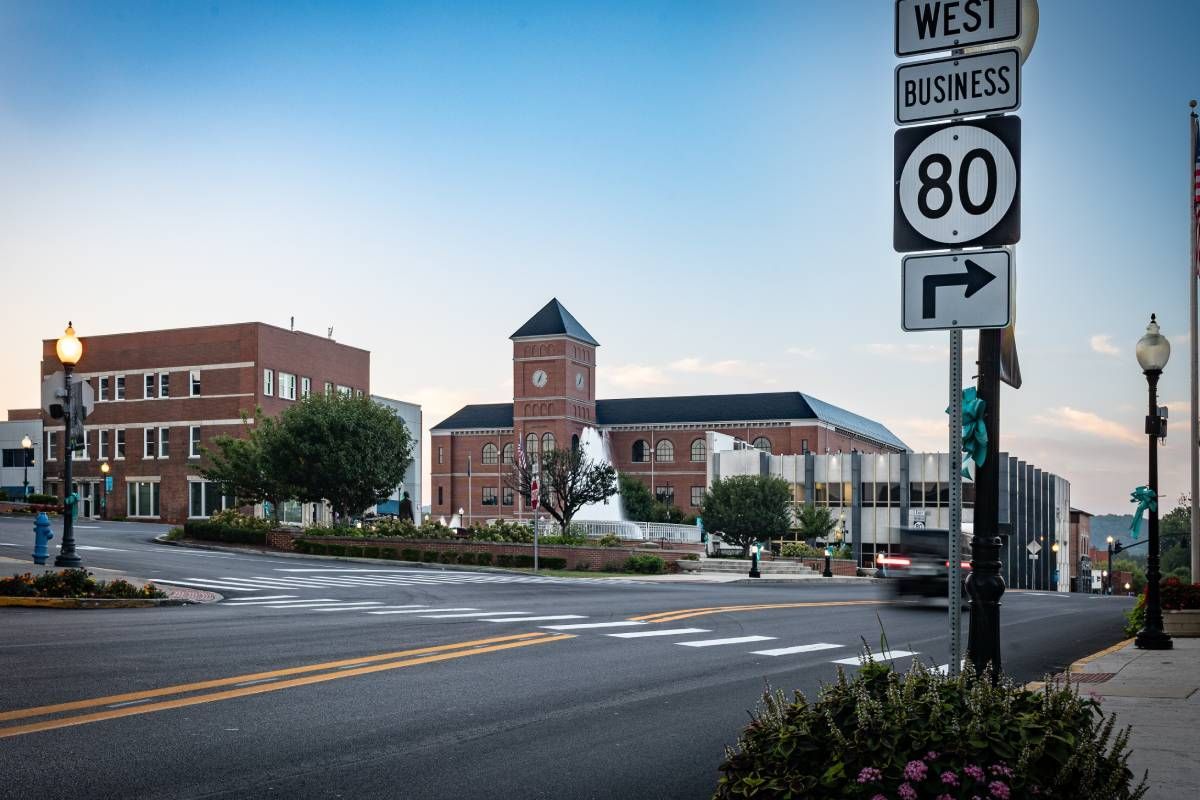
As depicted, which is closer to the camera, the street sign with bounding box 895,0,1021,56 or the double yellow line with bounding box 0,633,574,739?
the street sign with bounding box 895,0,1021,56

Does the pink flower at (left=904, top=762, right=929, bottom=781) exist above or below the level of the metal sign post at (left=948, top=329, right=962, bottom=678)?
below

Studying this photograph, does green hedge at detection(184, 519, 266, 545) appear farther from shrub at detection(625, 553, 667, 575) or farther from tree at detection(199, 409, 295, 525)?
shrub at detection(625, 553, 667, 575)

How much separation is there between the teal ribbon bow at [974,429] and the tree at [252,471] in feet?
157

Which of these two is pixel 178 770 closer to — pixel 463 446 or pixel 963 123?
pixel 963 123

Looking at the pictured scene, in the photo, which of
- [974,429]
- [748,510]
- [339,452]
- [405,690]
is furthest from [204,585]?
[748,510]

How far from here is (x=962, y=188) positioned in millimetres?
→ 5559

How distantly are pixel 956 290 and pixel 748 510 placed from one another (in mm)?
64871

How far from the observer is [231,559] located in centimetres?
3750

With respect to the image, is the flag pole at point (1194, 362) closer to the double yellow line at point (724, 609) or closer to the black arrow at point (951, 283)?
the double yellow line at point (724, 609)

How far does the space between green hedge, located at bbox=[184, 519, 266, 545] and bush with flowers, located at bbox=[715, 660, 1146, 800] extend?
4711 centimetres

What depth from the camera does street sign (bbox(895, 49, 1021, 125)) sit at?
5656 mm

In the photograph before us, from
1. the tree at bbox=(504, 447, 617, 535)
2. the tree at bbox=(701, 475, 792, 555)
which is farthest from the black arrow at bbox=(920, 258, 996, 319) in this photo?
the tree at bbox=(701, 475, 792, 555)

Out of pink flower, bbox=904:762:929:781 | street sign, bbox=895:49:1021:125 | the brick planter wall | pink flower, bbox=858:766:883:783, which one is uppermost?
street sign, bbox=895:49:1021:125

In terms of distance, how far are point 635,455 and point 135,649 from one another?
101 meters
